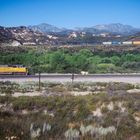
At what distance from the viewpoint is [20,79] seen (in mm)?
51625

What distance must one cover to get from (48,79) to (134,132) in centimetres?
3811

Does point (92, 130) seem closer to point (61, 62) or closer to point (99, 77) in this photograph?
point (99, 77)

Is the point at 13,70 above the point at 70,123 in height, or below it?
below

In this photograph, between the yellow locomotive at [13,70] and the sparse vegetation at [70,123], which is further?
the yellow locomotive at [13,70]

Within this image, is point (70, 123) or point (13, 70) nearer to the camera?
point (70, 123)

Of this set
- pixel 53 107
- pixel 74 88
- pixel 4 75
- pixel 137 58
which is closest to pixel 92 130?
pixel 53 107

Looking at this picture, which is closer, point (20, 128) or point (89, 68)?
point (20, 128)

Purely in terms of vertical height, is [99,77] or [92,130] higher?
[92,130]

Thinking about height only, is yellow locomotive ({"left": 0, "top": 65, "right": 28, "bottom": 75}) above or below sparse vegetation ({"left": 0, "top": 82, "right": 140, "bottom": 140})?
below

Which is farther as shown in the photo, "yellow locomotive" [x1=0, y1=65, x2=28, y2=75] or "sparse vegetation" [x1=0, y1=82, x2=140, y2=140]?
"yellow locomotive" [x1=0, y1=65, x2=28, y2=75]

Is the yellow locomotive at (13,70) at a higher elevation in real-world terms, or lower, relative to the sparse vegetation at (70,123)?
lower

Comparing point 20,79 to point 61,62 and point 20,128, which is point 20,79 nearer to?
point 61,62

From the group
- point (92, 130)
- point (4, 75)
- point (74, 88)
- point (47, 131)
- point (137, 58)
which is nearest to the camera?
point (47, 131)

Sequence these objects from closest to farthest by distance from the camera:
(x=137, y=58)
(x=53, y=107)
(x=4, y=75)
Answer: (x=53, y=107) < (x=4, y=75) < (x=137, y=58)
